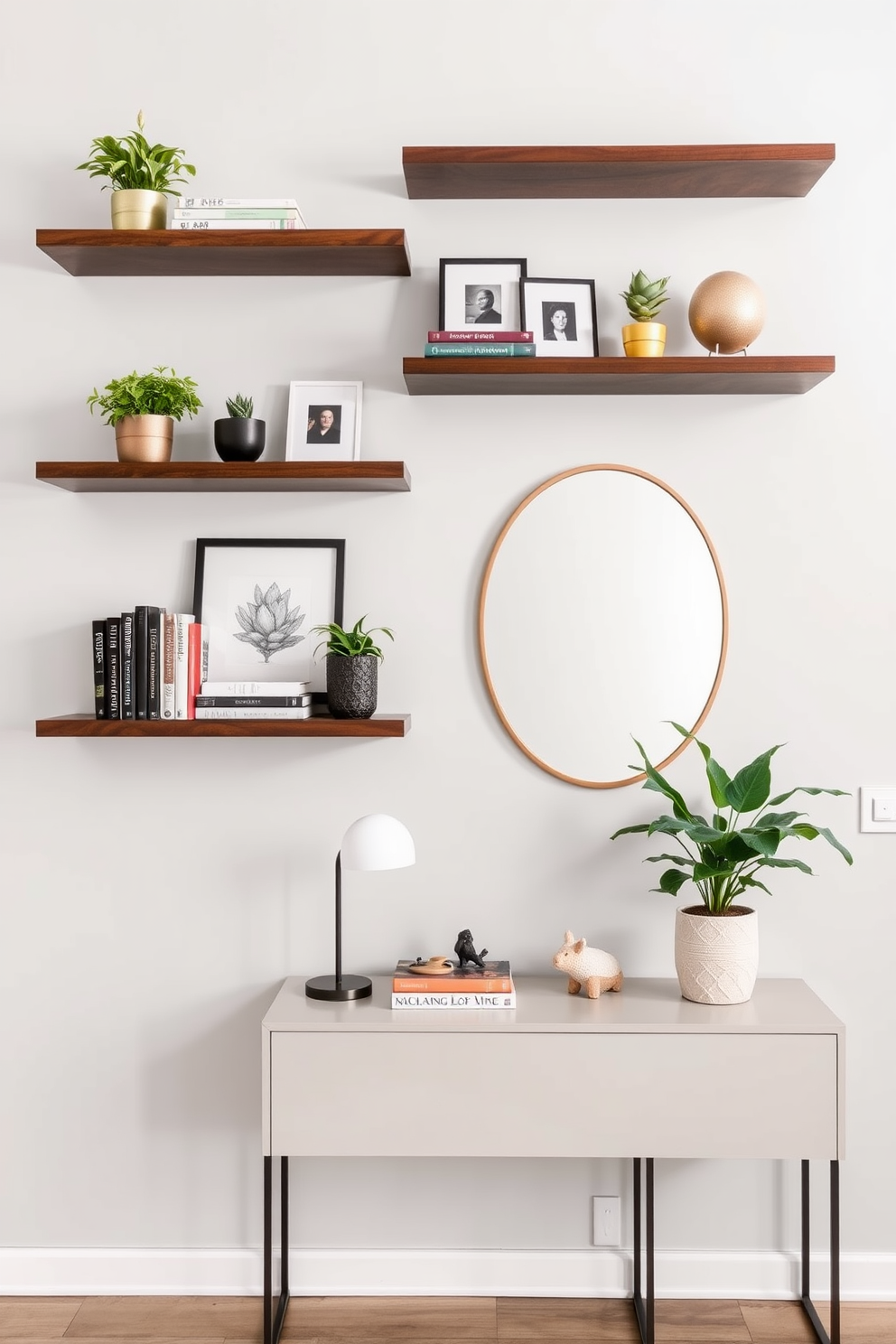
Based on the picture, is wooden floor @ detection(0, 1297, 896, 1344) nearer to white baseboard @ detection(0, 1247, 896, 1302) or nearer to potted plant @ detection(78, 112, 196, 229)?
white baseboard @ detection(0, 1247, 896, 1302)

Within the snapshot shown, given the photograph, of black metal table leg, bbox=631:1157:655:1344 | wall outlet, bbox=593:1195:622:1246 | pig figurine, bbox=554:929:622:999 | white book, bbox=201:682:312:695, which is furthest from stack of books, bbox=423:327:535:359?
wall outlet, bbox=593:1195:622:1246

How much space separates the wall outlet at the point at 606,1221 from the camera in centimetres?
233

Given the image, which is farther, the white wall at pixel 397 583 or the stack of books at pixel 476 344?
the white wall at pixel 397 583

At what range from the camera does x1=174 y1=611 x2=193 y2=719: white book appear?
2.20 m

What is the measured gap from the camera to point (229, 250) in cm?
218

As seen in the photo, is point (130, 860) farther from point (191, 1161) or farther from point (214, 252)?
point (214, 252)

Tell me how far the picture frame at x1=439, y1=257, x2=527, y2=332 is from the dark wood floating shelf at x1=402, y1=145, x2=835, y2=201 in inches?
6.0

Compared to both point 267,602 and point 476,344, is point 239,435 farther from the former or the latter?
point 476,344

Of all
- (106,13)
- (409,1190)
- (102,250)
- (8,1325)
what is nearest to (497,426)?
(102,250)

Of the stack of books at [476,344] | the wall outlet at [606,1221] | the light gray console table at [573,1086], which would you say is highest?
the stack of books at [476,344]

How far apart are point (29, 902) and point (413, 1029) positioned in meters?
0.95

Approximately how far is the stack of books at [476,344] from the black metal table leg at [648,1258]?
1.59 metres

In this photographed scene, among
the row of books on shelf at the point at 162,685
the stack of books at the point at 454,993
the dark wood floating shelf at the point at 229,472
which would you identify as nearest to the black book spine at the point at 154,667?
the row of books on shelf at the point at 162,685

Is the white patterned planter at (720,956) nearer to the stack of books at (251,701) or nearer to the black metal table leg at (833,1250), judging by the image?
the black metal table leg at (833,1250)
